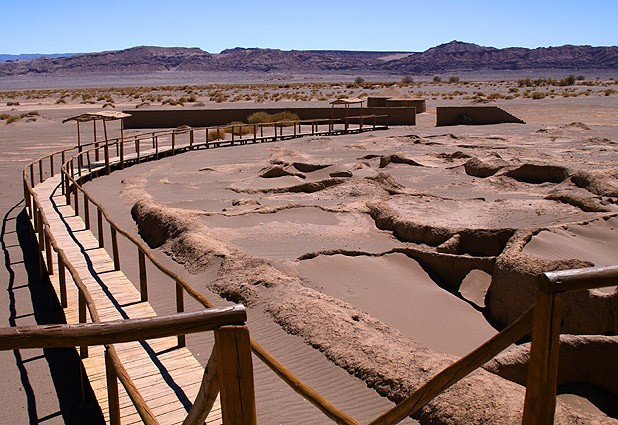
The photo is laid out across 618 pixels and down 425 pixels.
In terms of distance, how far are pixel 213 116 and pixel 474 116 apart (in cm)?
1417

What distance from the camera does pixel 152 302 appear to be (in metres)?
9.95

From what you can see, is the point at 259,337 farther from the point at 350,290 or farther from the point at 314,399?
Answer: the point at 314,399

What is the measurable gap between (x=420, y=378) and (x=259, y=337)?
242cm

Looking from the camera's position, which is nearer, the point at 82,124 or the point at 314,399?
the point at 314,399

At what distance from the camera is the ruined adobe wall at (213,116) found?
3824cm

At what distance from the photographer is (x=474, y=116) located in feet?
120

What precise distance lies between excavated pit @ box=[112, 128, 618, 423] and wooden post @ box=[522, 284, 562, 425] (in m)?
3.41

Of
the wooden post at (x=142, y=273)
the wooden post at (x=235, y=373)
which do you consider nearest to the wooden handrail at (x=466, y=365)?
the wooden post at (x=235, y=373)

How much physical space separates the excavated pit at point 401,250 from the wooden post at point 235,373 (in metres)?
3.79

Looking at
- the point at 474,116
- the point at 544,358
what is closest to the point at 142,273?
the point at 544,358

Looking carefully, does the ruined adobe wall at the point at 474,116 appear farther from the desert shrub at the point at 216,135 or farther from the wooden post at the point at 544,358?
the wooden post at the point at 544,358

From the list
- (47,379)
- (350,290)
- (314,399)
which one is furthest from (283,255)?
(314,399)

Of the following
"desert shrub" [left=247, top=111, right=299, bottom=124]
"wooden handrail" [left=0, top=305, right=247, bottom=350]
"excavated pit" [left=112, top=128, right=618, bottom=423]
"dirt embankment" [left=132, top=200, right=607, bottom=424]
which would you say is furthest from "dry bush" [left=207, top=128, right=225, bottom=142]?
"wooden handrail" [left=0, top=305, right=247, bottom=350]

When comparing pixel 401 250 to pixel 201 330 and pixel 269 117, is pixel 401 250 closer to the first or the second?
pixel 201 330
